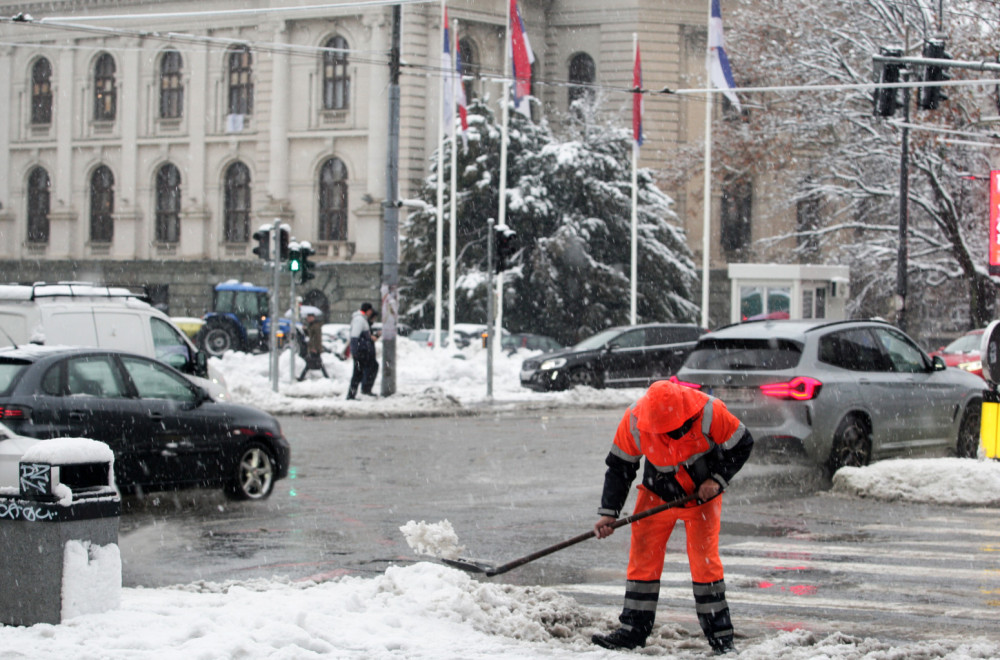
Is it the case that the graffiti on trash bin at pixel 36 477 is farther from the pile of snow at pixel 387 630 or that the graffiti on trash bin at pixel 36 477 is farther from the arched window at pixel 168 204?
the arched window at pixel 168 204

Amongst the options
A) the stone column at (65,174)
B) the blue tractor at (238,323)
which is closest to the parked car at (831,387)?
the blue tractor at (238,323)

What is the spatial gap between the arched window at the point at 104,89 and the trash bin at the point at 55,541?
52604mm

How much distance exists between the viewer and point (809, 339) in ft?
42.0

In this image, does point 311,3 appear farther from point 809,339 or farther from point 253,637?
point 253,637

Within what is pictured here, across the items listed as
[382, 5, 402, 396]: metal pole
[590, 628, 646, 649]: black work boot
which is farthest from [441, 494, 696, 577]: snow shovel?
[382, 5, 402, 396]: metal pole

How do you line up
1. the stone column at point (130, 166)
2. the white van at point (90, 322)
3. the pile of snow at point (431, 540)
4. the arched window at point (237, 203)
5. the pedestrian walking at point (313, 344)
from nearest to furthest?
the pile of snow at point (431, 540), the white van at point (90, 322), the pedestrian walking at point (313, 344), the arched window at point (237, 203), the stone column at point (130, 166)

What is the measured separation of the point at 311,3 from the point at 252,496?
3961 centimetres

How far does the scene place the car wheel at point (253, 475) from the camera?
11852 mm

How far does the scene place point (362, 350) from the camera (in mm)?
24344

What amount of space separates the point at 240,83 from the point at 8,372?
4525cm

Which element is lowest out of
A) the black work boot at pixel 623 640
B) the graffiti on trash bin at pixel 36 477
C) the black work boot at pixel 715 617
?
the black work boot at pixel 623 640

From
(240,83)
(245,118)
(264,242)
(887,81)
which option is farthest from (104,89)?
(887,81)

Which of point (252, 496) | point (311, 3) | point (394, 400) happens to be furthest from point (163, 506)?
point (311, 3)

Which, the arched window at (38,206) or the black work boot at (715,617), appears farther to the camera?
the arched window at (38,206)
